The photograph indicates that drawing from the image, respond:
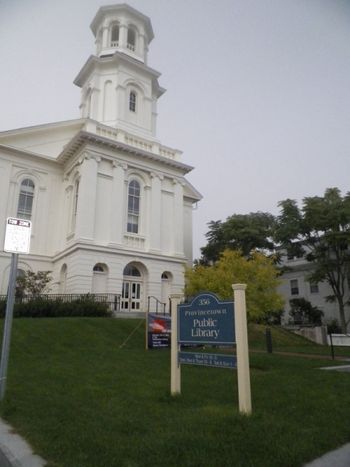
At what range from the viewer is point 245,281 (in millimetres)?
22188

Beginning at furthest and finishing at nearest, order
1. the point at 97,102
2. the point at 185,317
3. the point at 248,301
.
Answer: the point at 97,102
the point at 248,301
the point at 185,317

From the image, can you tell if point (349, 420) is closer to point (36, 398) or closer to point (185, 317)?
point (185, 317)

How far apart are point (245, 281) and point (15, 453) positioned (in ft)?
62.2

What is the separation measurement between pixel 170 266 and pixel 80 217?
25.3 ft

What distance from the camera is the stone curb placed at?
13.0 feet

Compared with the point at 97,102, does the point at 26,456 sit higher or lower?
lower

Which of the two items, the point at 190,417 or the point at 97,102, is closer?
the point at 190,417

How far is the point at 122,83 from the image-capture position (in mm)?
32219

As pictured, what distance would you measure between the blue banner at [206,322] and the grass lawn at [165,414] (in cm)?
107

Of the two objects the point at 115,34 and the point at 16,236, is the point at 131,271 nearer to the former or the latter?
the point at 16,236

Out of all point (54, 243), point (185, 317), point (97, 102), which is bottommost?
point (185, 317)

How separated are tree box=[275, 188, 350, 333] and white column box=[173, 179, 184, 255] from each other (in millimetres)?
10779

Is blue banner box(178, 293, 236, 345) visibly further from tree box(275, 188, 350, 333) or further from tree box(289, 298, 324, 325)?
tree box(289, 298, 324, 325)

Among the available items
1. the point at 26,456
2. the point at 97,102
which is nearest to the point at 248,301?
the point at 26,456
